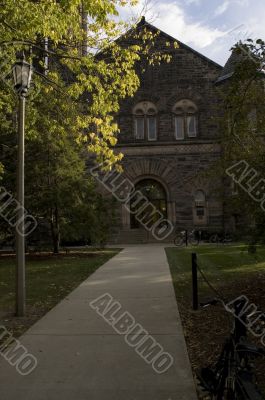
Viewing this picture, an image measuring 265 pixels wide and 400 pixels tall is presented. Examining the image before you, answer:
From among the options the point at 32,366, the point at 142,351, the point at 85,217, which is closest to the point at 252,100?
the point at 142,351

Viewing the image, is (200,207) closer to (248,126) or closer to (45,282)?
(45,282)

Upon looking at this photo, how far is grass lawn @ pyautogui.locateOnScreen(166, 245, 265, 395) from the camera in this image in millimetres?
5651

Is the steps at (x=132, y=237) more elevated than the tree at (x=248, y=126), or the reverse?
the tree at (x=248, y=126)

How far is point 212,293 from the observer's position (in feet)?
30.5

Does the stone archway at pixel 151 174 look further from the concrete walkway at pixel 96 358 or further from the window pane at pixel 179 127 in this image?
the concrete walkway at pixel 96 358

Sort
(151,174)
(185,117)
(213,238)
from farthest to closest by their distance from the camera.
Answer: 1. (185,117)
2. (151,174)
3. (213,238)

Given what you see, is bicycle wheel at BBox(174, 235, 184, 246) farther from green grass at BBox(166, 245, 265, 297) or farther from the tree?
the tree

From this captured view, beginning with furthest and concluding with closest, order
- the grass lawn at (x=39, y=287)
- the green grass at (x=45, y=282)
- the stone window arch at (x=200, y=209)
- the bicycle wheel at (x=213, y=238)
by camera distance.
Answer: the stone window arch at (x=200, y=209) → the bicycle wheel at (x=213, y=238) → the green grass at (x=45, y=282) → the grass lawn at (x=39, y=287)

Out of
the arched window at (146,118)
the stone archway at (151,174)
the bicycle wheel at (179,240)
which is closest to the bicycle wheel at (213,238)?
the bicycle wheel at (179,240)

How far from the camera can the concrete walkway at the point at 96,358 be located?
4277 mm

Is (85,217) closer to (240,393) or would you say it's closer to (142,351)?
(142,351)

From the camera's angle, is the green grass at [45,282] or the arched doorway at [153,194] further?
the arched doorway at [153,194]

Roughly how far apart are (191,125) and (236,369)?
28.5 m

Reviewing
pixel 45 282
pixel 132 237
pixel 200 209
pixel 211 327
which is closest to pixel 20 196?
pixel 211 327
